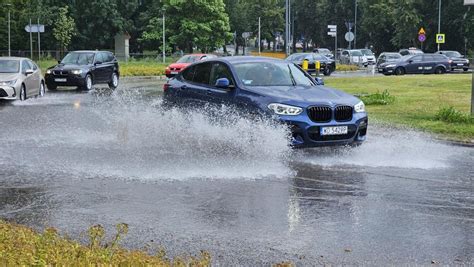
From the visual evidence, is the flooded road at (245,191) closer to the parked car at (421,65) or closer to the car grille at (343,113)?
the car grille at (343,113)

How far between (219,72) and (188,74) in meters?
1.19

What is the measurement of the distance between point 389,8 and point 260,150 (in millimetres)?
69485

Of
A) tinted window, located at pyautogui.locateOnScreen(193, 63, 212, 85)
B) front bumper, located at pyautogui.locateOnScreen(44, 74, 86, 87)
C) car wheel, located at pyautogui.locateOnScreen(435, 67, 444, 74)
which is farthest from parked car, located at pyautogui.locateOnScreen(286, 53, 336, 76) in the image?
tinted window, located at pyautogui.locateOnScreen(193, 63, 212, 85)

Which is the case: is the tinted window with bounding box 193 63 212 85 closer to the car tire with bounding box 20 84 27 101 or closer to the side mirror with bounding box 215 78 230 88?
the side mirror with bounding box 215 78 230 88

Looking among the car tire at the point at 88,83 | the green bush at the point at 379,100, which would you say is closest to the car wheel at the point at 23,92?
the car tire at the point at 88,83

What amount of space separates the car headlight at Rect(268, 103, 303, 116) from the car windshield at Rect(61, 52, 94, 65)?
1948 cm

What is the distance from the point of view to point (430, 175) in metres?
8.93

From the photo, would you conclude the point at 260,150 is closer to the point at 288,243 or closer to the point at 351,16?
the point at 288,243

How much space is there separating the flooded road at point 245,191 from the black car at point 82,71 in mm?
13905

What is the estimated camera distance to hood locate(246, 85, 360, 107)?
33.1 ft

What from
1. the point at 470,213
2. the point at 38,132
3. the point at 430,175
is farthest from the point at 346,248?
the point at 38,132

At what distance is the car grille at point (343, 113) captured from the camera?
10250mm

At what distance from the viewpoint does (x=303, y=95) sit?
10.4 metres

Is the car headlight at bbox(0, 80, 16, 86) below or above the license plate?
above
